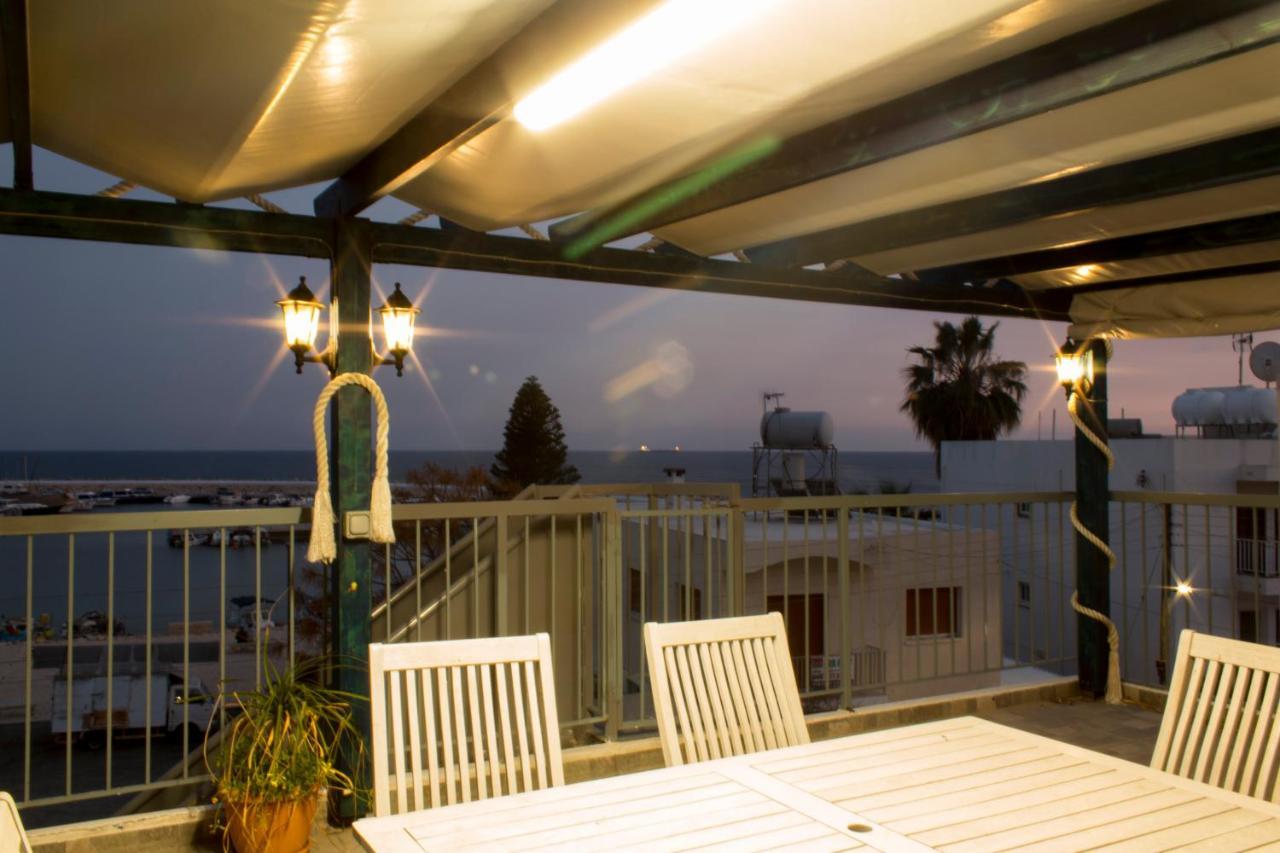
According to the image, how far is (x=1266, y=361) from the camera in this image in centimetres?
809

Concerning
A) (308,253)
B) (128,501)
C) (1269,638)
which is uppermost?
(308,253)

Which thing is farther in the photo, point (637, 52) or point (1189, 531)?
point (1189, 531)

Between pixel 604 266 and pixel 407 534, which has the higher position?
pixel 604 266

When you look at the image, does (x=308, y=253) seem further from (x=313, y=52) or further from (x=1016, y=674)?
(x=1016, y=674)

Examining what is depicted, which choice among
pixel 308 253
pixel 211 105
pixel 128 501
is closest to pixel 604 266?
pixel 308 253

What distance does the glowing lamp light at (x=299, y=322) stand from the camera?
3180 millimetres

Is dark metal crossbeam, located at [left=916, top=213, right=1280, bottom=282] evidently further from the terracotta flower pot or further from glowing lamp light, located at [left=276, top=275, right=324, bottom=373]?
the terracotta flower pot

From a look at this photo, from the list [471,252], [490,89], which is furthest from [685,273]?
[490,89]

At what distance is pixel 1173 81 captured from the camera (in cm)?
215

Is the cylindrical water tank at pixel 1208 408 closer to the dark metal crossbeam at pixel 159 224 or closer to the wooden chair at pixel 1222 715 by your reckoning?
the wooden chair at pixel 1222 715

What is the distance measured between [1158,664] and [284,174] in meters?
4.93

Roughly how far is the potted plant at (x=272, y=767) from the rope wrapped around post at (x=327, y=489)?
470mm

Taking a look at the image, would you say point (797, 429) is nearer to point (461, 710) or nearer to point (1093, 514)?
point (1093, 514)

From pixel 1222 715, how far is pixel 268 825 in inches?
103
